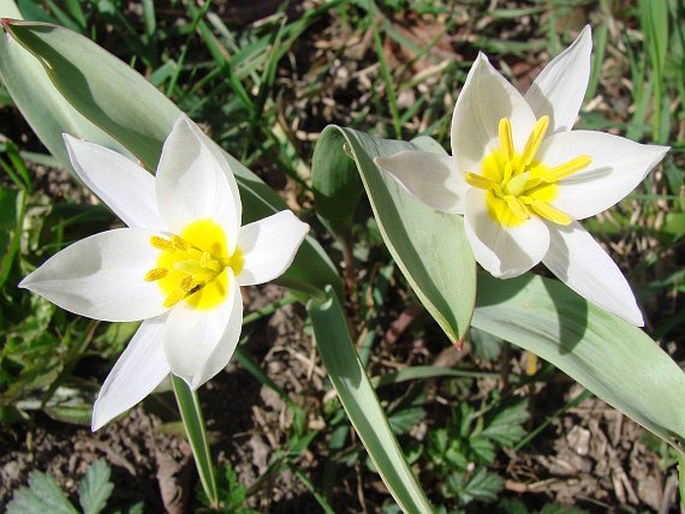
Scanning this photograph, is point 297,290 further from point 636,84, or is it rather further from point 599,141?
point 636,84

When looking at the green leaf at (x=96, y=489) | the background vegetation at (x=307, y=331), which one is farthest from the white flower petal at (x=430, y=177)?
the green leaf at (x=96, y=489)

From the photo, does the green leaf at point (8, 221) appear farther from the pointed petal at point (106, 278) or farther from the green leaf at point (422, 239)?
the green leaf at point (422, 239)

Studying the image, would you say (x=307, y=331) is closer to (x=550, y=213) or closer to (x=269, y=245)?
(x=269, y=245)

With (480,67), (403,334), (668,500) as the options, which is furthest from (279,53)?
(668,500)

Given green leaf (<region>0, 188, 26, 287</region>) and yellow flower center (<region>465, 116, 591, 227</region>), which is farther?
green leaf (<region>0, 188, 26, 287</region>)

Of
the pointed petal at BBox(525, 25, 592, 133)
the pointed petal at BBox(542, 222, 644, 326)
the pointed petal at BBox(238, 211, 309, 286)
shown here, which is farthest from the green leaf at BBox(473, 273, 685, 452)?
the pointed petal at BBox(238, 211, 309, 286)

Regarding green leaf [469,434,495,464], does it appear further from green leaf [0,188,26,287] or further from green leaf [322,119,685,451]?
green leaf [0,188,26,287]

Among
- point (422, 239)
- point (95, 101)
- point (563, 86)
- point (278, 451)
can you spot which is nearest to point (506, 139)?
point (563, 86)
